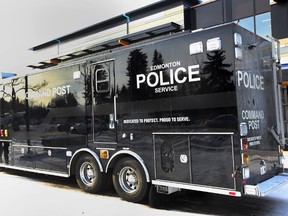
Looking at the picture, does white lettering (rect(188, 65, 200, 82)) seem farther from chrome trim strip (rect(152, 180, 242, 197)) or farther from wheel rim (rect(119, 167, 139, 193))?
wheel rim (rect(119, 167, 139, 193))

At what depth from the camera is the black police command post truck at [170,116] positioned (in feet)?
17.4

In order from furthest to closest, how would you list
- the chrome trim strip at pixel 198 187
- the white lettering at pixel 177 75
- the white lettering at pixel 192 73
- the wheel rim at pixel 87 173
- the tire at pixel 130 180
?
the wheel rim at pixel 87 173 < the tire at pixel 130 180 < the white lettering at pixel 177 75 < the white lettering at pixel 192 73 < the chrome trim strip at pixel 198 187

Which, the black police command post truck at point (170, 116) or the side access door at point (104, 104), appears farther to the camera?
the side access door at point (104, 104)

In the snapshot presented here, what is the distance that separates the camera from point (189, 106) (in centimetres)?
576

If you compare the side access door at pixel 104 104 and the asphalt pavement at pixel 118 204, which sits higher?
the side access door at pixel 104 104

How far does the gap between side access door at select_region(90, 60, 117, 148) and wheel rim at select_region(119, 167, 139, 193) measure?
1.90ft

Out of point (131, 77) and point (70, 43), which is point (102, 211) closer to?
point (131, 77)

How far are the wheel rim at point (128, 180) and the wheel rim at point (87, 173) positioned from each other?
0.99 meters

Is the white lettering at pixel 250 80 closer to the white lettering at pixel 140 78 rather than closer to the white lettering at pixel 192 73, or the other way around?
the white lettering at pixel 192 73

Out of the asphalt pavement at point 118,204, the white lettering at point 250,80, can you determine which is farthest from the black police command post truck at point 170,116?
the asphalt pavement at point 118,204

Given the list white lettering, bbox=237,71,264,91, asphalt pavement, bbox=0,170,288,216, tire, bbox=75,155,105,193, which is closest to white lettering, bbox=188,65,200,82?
white lettering, bbox=237,71,264,91

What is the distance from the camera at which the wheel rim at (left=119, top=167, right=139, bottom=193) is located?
6650mm

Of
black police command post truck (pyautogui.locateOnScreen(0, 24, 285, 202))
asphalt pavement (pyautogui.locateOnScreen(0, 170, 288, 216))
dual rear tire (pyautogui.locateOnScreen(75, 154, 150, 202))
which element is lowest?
asphalt pavement (pyautogui.locateOnScreen(0, 170, 288, 216))

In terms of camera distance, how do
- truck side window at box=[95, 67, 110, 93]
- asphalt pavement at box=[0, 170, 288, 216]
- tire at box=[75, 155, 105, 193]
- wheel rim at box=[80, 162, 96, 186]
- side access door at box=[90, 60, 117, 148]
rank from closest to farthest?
1. asphalt pavement at box=[0, 170, 288, 216]
2. side access door at box=[90, 60, 117, 148]
3. truck side window at box=[95, 67, 110, 93]
4. tire at box=[75, 155, 105, 193]
5. wheel rim at box=[80, 162, 96, 186]
